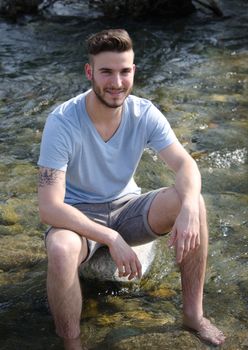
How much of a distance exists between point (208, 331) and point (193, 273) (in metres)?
0.40

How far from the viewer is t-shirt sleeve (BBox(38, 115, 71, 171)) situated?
4254mm

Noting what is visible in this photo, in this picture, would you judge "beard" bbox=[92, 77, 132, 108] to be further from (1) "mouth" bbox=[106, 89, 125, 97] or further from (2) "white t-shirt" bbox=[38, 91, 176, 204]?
(2) "white t-shirt" bbox=[38, 91, 176, 204]

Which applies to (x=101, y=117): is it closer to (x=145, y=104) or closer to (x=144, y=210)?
(x=145, y=104)

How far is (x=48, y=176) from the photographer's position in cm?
423

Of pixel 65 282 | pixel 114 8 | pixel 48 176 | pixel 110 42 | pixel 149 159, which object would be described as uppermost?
pixel 110 42

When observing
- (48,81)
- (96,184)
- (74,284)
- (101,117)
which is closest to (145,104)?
(101,117)

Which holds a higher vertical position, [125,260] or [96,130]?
[96,130]

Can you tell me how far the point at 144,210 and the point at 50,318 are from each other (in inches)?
39.6

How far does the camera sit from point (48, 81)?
31.5 feet

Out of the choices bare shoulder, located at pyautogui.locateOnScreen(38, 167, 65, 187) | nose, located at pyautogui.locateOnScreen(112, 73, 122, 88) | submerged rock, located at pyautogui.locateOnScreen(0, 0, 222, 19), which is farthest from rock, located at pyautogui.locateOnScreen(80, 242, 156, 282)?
submerged rock, located at pyautogui.locateOnScreen(0, 0, 222, 19)

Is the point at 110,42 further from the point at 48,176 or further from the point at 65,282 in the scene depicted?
the point at 65,282

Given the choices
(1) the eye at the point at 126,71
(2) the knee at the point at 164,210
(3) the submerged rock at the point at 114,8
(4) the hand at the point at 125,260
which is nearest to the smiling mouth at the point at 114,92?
(1) the eye at the point at 126,71

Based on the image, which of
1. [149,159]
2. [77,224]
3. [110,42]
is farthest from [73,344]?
[149,159]

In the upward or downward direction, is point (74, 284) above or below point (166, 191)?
below
